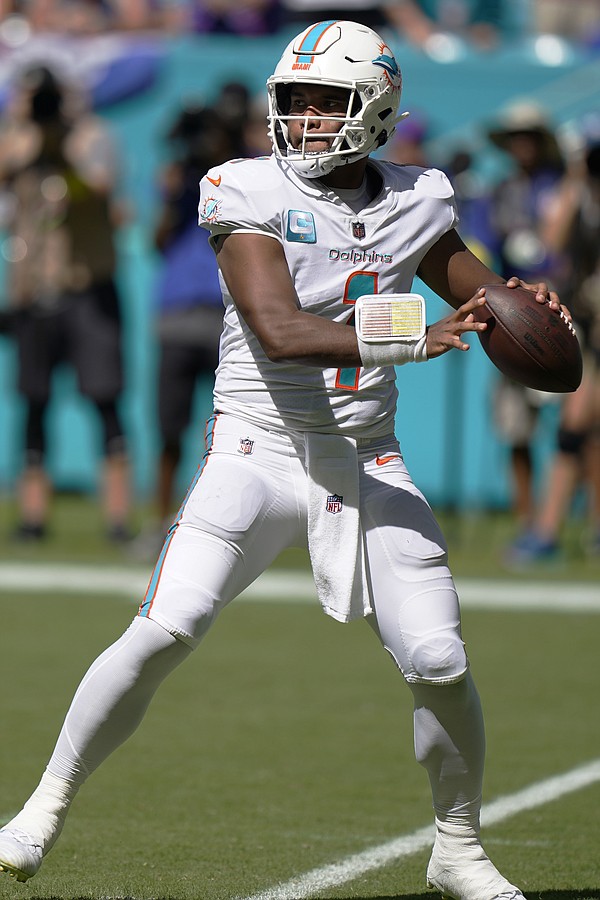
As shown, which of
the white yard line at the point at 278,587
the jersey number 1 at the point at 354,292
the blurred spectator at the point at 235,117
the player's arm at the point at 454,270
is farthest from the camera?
the blurred spectator at the point at 235,117

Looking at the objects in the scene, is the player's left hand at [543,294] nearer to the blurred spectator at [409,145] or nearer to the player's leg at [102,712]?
the player's leg at [102,712]

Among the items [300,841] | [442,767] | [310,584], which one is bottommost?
[310,584]

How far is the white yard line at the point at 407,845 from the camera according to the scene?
3.62 meters

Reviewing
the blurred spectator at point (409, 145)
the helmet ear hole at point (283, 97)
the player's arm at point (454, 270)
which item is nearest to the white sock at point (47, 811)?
the player's arm at point (454, 270)

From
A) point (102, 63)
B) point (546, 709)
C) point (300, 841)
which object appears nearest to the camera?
point (300, 841)

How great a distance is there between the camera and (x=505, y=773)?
4789 mm

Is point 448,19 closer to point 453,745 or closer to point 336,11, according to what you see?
point 336,11

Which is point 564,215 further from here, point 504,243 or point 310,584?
point 310,584

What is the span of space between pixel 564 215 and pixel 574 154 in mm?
848

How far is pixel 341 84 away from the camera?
11.7 ft

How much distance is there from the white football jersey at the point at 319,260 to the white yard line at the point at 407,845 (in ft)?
3.54

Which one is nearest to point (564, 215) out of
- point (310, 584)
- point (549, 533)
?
point (549, 533)

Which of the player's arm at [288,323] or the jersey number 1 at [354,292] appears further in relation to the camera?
the jersey number 1 at [354,292]

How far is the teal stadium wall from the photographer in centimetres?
1115
